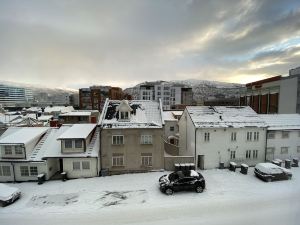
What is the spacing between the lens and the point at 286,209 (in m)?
15.1

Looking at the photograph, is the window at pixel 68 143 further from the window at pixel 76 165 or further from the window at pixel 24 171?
the window at pixel 24 171

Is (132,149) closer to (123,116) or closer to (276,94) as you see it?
(123,116)

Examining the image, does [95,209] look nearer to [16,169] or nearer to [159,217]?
[159,217]

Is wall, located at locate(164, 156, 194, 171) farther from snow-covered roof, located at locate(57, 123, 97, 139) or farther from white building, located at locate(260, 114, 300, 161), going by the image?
white building, located at locate(260, 114, 300, 161)

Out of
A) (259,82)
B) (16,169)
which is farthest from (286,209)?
(259,82)

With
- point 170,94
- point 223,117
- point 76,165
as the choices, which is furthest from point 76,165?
point 170,94

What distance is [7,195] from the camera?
16.7m

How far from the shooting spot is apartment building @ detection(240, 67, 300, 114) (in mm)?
45531

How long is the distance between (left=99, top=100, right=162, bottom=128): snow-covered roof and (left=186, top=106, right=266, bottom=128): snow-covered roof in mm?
5284

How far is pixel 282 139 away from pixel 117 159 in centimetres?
2352

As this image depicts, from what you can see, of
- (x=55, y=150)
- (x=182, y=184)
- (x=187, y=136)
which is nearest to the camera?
(x=182, y=184)

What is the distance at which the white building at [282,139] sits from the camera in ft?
89.1

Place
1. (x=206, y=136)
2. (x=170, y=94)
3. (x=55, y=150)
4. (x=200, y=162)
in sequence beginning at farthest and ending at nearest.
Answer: (x=170, y=94) < (x=200, y=162) < (x=206, y=136) < (x=55, y=150)

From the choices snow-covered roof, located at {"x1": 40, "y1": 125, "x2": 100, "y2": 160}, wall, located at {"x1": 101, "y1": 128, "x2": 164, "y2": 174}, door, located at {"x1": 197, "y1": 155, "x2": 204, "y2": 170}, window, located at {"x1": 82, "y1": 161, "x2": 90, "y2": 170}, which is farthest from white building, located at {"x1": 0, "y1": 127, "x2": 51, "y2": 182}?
door, located at {"x1": 197, "y1": 155, "x2": 204, "y2": 170}
